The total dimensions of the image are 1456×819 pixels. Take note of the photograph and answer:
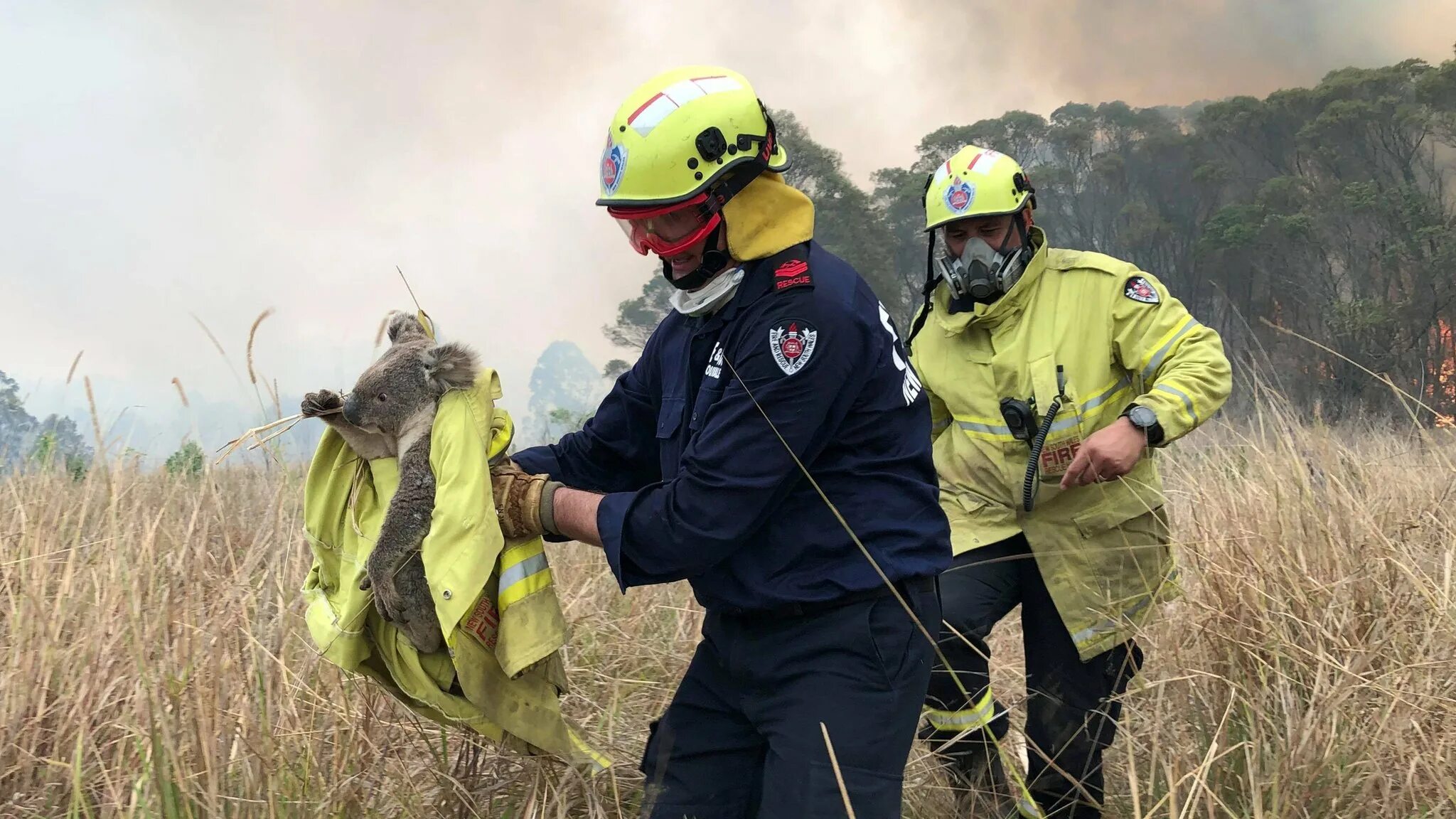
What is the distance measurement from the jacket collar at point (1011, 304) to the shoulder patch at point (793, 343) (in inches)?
60.4

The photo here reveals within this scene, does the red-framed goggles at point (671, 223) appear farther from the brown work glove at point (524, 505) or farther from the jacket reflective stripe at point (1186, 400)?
the jacket reflective stripe at point (1186, 400)

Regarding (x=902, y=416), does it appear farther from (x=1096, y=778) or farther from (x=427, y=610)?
(x=1096, y=778)

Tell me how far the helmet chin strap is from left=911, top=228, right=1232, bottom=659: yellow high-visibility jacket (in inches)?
56.9

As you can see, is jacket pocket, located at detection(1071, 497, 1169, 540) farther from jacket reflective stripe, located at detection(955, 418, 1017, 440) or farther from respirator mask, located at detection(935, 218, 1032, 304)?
respirator mask, located at detection(935, 218, 1032, 304)

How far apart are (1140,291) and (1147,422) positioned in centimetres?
56

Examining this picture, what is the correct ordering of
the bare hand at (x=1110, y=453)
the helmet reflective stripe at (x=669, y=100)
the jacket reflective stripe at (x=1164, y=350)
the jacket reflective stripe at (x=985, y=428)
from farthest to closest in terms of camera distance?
1. the jacket reflective stripe at (x=985, y=428)
2. the jacket reflective stripe at (x=1164, y=350)
3. the bare hand at (x=1110, y=453)
4. the helmet reflective stripe at (x=669, y=100)

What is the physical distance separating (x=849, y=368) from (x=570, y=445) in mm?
891

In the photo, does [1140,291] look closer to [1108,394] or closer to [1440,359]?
[1108,394]

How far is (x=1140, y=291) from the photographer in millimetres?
3367

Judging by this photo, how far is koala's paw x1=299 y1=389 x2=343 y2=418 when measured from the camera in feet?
6.95

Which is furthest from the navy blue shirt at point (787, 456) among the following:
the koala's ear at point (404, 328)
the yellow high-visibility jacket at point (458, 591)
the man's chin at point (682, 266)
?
the koala's ear at point (404, 328)

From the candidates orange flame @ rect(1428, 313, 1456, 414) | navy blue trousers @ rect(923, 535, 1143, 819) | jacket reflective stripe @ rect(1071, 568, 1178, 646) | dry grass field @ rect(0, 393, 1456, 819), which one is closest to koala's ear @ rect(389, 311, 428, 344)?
dry grass field @ rect(0, 393, 1456, 819)

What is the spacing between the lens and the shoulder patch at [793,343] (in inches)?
83.0

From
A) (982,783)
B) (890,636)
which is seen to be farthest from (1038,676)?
(890,636)
